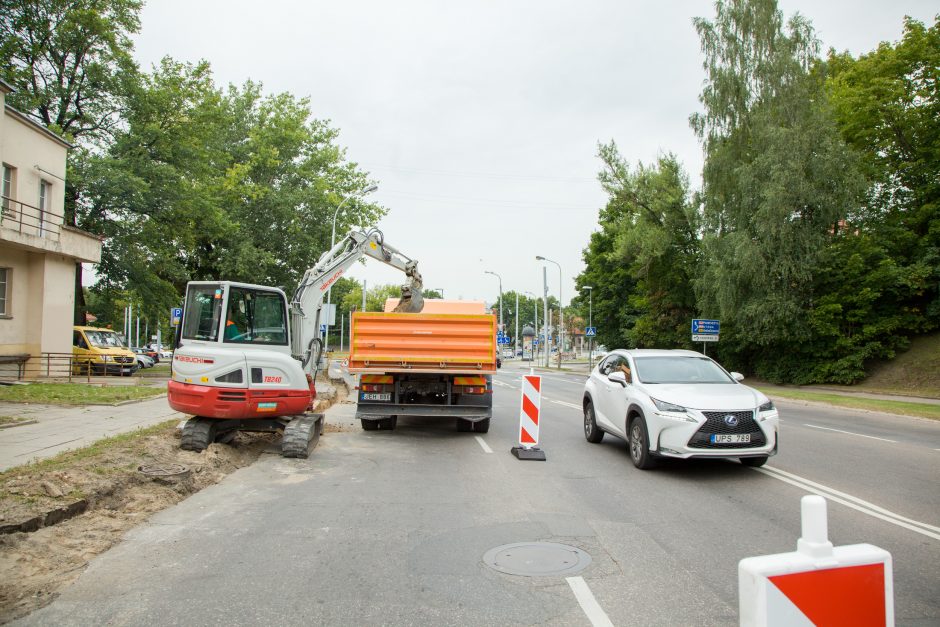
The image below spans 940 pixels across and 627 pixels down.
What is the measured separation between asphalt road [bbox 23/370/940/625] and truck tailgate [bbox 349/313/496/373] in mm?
1873

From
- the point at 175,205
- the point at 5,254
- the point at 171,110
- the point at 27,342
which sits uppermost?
the point at 171,110

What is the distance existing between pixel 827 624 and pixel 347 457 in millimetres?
7999

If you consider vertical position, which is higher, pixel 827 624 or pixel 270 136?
pixel 270 136

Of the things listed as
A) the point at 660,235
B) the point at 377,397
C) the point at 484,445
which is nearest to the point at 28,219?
the point at 377,397

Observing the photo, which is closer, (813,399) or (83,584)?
(83,584)

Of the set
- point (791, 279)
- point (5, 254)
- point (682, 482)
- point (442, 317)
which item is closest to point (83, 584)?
point (682, 482)

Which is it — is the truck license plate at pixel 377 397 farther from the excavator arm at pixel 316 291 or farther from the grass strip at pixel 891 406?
the grass strip at pixel 891 406

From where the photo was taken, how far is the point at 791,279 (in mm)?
30438

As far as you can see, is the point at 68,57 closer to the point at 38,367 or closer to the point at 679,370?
the point at 38,367

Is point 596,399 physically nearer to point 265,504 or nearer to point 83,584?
point 265,504

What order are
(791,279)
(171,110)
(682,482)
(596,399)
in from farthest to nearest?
1. (791,279)
2. (171,110)
3. (596,399)
4. (682,482)

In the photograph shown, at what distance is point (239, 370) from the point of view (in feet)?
29.1

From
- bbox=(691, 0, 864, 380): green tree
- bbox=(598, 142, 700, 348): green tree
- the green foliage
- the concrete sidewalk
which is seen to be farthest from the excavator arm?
bbox=(598, 142, 700, 348): green tree

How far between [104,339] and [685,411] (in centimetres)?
2940
